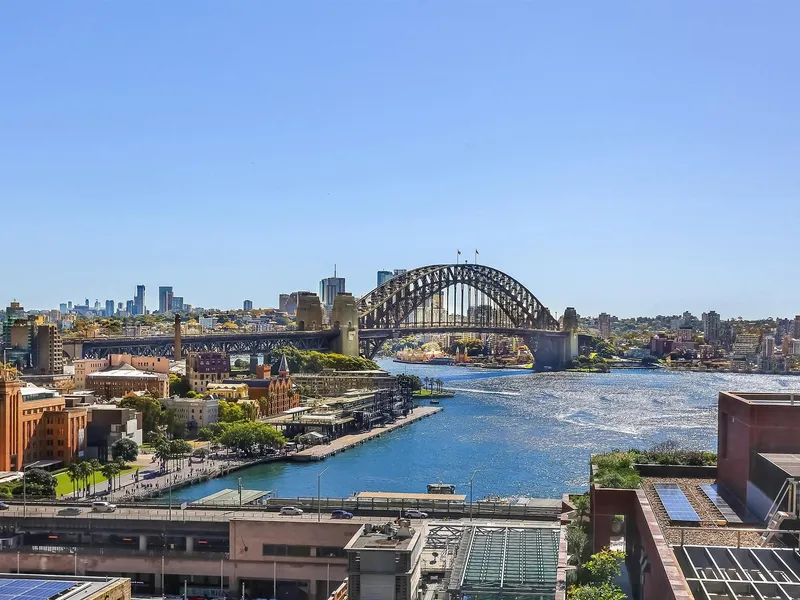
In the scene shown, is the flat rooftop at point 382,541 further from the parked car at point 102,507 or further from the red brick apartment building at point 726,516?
the parked car at point 102,507

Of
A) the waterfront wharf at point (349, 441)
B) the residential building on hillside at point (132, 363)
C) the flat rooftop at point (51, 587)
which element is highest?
the residential building on hillside at point (132, 363)

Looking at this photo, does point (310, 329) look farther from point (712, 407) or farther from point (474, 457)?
point (474, 457)

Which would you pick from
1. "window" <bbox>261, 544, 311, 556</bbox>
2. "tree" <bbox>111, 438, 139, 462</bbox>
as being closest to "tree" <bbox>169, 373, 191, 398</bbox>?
"tree" <bbox>111, 438, 139, 462</bbox>

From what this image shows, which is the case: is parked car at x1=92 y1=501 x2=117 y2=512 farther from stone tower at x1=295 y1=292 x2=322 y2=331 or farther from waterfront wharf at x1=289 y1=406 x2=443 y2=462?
stone tower at x1=295 y1=292 x2=322 y2=331

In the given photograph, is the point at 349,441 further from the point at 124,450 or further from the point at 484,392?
the point at 484,392

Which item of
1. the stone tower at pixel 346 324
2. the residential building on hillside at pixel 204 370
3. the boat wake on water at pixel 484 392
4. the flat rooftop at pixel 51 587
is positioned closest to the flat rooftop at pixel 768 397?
the flat rooftop at pixel 51 587

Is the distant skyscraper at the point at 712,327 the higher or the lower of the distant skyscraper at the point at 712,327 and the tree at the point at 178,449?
the higher
